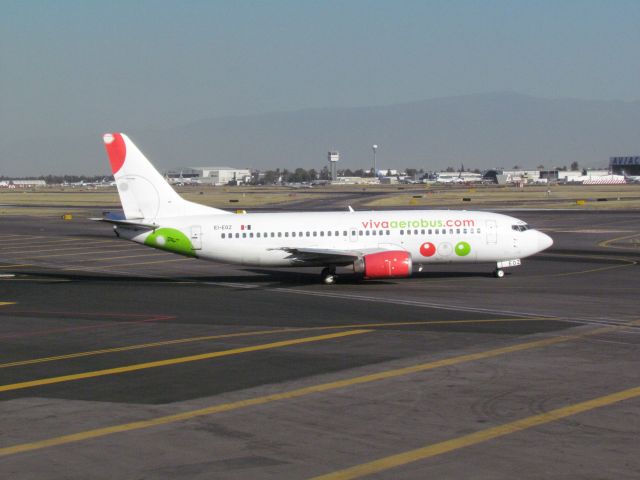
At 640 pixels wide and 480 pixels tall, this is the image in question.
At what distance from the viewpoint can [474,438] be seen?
17781 mm

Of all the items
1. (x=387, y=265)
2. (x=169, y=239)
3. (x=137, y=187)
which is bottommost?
(x=387, y=265)

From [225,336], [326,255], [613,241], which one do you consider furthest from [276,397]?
[613,241]

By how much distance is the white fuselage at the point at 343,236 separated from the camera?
46562 mm

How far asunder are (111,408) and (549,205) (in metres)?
107

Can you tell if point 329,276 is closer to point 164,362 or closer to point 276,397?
point 164,362

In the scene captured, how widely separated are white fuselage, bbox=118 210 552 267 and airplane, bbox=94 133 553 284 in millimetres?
52

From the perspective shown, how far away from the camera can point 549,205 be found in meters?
122

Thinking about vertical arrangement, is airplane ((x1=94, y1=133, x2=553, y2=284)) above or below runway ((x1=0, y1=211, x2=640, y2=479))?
above

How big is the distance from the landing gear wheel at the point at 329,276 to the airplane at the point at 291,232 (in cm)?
5

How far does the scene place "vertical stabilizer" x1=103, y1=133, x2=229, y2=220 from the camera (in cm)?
4741

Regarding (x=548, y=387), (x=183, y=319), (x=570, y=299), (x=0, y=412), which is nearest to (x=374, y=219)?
(x=570, y=299)

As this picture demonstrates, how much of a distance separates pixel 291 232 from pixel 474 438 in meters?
29.9

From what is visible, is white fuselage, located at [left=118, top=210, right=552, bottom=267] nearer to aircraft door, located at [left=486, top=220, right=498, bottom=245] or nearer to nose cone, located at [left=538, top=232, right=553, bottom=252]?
aircraft door, located at [left=486, top=220, right=498, bottom=245]

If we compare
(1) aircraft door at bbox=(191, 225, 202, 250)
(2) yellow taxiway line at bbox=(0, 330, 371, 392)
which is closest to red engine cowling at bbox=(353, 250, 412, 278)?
(1) aircraft door at bbox=(191, 225, 202, 250)
